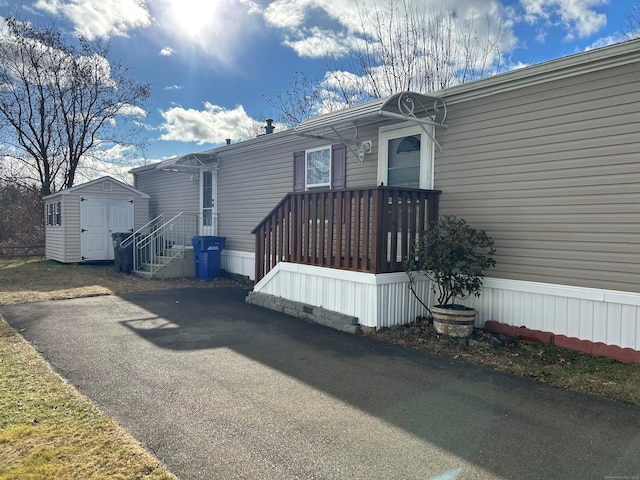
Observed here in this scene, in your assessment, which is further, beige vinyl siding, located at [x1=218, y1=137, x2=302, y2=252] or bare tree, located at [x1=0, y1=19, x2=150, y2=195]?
bare tree, located at [x1=0, y1=19, x2=150, y2=195]

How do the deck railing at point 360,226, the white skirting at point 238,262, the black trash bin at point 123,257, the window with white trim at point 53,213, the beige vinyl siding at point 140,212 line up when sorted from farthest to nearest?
the beige vinyl siding at point 140,212, the window with white trim at point 53,213, the black trash bin at point 123,257, the white skirting at point 238,262, the deck railing at point 360,226

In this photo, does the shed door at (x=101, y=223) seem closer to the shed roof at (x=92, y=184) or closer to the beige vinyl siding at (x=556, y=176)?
the shed roof at (x=92, y=184)

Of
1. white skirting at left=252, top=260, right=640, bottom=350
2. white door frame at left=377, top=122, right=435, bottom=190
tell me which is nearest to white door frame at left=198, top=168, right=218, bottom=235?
white skirting at left=252, top=260, right=640, bottom=350

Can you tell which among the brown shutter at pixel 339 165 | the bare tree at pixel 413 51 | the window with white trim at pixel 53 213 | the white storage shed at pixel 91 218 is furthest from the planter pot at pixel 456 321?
the window with white trim at pixel 53 213

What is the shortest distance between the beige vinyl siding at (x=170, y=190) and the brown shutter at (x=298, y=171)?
4212 millimetres

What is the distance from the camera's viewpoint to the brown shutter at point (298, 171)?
8648mm

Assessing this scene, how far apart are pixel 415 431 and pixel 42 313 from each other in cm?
601

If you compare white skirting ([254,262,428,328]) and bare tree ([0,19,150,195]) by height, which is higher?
bare tree ([0,19,150,195])

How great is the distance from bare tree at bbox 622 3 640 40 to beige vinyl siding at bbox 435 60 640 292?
9373mm

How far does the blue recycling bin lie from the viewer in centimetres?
1024

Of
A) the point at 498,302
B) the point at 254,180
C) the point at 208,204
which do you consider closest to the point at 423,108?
the point at 498,302

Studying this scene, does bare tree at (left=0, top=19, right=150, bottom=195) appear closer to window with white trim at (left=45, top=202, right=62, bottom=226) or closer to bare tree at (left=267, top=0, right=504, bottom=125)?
window with white trim at (left=45, top=202, right=62, bottom=226)

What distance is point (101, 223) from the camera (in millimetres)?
12547

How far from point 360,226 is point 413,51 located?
9304 mm
